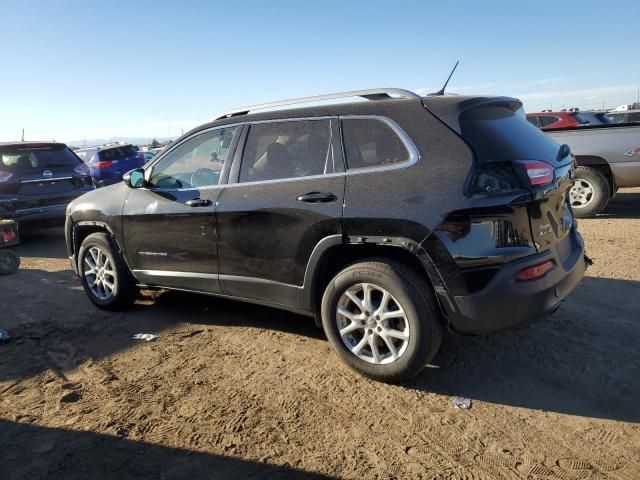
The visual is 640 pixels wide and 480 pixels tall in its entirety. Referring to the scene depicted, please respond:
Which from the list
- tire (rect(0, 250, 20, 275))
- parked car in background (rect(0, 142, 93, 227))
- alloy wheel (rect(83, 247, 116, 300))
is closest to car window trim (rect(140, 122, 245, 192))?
alloy wheel (rect(83, 247, 116, 300))

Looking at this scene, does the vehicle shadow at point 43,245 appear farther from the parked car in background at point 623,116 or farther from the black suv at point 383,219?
the parked car in background at point 623,116

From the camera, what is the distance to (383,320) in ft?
10.7

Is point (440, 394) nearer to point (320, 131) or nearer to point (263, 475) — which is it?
point (263, 475)

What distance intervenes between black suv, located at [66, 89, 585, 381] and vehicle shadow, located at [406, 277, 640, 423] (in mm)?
487

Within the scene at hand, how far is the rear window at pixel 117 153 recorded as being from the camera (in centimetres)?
1616

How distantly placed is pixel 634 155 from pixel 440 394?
6615mm

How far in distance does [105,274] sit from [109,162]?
41.0 feet

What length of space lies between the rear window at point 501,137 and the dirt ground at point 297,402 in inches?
58.5

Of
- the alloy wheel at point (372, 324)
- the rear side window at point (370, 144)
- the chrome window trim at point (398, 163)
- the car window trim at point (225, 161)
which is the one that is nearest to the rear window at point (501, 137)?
the chrome window trim at point (398, 163)

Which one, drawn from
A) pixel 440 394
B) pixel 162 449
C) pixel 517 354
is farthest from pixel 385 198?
pixel 162 449

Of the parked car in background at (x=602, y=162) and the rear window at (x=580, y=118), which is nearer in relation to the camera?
the parked car in background at (x=602, y=162)

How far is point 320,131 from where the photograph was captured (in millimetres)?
3609

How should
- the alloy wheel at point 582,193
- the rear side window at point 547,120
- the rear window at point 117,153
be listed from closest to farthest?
the alloy wheel at point 582,193 < the rear side window at point 547,120 < the rear window at point 117,153

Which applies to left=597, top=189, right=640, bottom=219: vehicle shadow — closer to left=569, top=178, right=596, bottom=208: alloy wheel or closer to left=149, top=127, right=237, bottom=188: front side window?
left=569, top=178, right=596, bottom=208: alloy wheel
